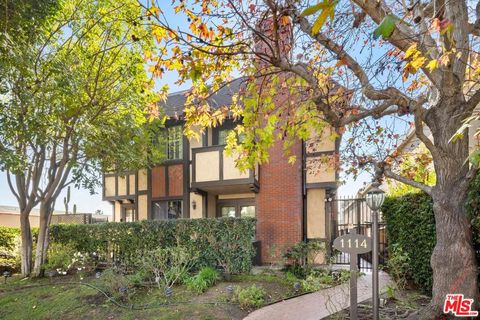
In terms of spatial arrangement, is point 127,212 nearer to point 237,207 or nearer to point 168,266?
point 237,207

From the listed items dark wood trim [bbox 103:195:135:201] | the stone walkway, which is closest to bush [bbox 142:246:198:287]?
the stone walkway

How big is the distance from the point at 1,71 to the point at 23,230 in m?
6.76

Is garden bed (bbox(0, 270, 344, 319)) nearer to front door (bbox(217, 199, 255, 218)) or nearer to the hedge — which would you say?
the hedge

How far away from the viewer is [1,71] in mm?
7988

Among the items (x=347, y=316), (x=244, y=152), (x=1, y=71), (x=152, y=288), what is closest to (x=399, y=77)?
(x=244, y=152)

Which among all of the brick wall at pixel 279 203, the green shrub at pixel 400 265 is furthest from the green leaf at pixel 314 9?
the brick wall at pixel 279 203

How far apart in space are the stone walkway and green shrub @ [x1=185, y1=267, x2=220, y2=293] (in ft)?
6.15

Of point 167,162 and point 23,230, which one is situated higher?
point 167,162

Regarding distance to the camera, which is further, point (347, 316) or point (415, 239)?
point (415, 239)

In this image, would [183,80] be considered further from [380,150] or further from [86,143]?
[86,143]

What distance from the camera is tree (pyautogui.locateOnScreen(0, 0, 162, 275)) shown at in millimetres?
8836

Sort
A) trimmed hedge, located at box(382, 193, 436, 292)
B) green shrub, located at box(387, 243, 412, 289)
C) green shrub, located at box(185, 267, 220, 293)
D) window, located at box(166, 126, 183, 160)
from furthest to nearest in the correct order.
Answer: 1. window, located at box(166, 126, 183, 160)
2. green shrub, located at box(185, 267, 220, 293)
3. green shrub, located at box(387, 243, 412, 289)
4. trimmed hedge, located at box(382, 193, 436, 292)

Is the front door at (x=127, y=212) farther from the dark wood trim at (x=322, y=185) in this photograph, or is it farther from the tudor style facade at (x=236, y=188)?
the dark wood trim at (x=322, y=185)

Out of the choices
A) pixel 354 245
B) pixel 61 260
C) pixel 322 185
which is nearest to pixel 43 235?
pixel 61 260
